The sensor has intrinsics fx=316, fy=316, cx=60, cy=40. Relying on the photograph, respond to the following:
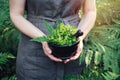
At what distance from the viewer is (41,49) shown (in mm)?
2102

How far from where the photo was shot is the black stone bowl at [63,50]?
182cm

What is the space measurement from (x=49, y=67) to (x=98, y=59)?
0.36m

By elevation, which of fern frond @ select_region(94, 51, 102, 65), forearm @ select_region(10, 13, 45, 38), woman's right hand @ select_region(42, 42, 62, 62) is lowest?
fern frond @ select_region(94, 51, 102, 65)

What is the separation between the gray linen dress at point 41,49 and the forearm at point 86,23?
5 centimetres

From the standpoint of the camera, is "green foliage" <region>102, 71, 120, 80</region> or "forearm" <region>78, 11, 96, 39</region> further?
"forearm" <region>78, 11, 96, 39</region>

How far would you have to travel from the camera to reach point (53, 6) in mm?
2008

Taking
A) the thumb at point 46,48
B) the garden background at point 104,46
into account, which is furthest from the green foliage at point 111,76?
the thumb at point 46,48

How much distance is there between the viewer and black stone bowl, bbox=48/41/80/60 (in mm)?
1816

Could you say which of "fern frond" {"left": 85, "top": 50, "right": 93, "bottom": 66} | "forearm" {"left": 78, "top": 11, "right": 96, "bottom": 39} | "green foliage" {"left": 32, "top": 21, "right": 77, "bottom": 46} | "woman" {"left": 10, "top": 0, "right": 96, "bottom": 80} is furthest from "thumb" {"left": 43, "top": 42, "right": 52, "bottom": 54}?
"fern frond" {"left": 85, "top": 50, "right": 93, "bottom": 66}

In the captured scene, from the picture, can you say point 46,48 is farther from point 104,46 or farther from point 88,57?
point 104,46

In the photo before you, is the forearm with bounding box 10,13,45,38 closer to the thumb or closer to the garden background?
the thumb

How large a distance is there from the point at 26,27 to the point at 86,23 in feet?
1.32

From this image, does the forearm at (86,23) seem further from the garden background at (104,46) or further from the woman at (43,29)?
the garden background at (104,46)

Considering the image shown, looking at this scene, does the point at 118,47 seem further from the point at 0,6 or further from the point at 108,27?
the point at 0,6
